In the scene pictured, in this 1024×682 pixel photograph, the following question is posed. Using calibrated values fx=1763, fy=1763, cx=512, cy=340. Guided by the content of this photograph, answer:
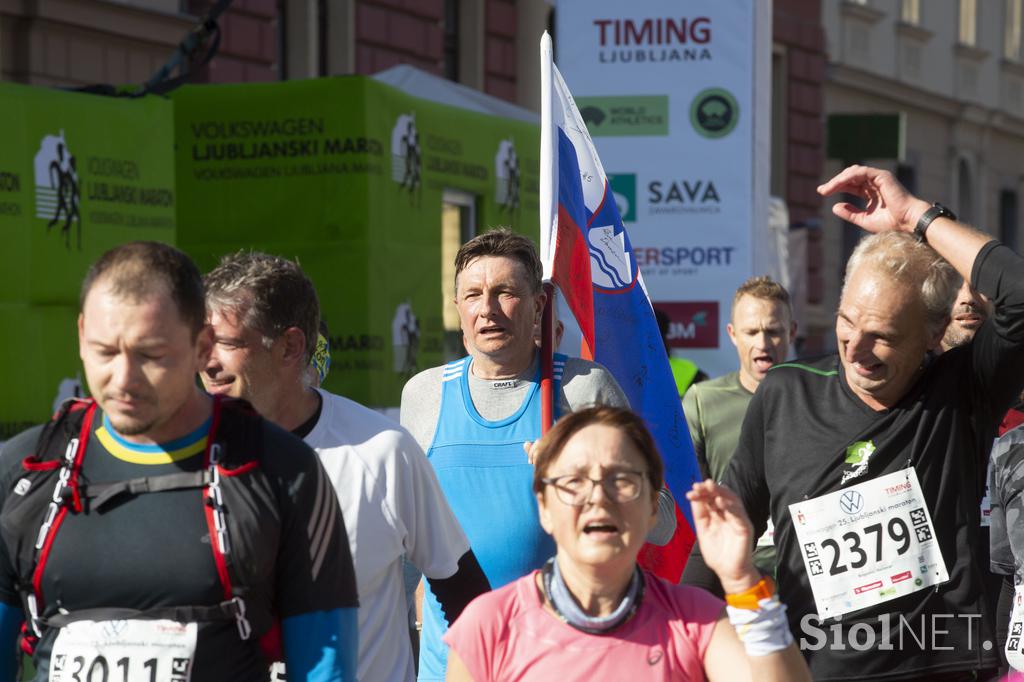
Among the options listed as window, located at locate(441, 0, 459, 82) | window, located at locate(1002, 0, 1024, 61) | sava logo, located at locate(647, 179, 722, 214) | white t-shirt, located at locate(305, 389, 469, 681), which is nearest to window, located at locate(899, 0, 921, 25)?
window, located at locate(1002, 0, 1024, 61)

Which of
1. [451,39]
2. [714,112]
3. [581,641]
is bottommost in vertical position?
[581,641]

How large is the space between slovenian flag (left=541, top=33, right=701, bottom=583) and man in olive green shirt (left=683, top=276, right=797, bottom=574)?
1276 millimetres

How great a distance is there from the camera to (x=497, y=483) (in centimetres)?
418

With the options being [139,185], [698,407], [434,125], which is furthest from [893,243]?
[434,125]

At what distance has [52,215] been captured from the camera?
26.8 feet

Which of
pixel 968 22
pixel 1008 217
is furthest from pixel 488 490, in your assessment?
pixel 1008 217

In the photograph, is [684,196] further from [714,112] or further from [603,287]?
[603,287]

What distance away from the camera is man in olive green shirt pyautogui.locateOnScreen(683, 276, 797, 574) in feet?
21.2

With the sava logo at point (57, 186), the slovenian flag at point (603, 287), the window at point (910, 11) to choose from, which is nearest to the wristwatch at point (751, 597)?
the slovenian flag at point (603, 287)

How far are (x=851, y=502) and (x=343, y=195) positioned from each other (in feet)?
21.2

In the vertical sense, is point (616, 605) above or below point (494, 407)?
below

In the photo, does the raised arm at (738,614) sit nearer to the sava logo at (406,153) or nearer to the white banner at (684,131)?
the white banner at (684,131)

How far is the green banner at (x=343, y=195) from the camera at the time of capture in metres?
10.1

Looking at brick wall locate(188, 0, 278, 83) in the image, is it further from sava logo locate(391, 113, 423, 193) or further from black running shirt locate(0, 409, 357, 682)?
black running shirt locate(0, 409, 357, 682)
